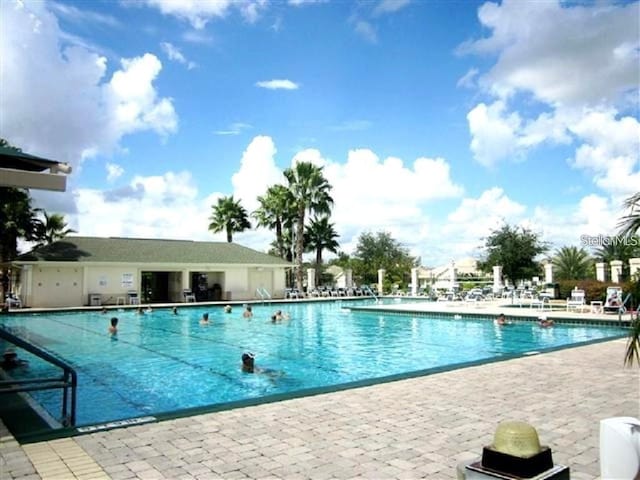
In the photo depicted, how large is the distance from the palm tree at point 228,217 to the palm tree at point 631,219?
3868cm

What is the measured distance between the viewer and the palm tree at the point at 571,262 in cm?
3556

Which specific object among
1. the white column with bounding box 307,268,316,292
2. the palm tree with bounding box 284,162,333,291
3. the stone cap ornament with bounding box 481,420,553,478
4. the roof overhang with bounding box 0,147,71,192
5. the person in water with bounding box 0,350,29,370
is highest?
the palm tree with bounding box 284,162,333,291

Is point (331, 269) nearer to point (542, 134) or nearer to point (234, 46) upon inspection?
point (542, 134)

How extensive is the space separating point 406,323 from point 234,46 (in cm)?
1188

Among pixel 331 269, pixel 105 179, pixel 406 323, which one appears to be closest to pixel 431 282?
pixel 331 269

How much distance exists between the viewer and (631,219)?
11.6ft

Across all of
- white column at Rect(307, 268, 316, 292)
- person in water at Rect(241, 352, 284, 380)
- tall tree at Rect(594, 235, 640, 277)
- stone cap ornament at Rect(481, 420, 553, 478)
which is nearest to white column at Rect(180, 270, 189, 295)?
white column at Rect(307, 268, 316, 292)

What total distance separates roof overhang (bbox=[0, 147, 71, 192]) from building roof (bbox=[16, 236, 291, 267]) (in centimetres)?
2146

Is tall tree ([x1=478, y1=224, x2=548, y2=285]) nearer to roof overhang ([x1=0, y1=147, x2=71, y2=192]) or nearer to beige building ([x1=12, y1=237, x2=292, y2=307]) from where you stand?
beige building ([x1=12, y1=237, x2=292, y2=307])

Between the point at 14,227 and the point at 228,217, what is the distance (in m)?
15.8

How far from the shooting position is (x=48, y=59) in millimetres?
9977

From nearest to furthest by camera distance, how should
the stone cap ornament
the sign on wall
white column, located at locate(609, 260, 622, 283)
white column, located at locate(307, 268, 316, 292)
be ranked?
the stone cap ornament
white column, located at locate(609, 260, 622, 283)
the sign on wall
white column, located at locate(307, 268, 316, 292)

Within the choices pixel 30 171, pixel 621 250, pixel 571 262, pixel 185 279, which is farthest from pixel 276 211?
pixel 30 171

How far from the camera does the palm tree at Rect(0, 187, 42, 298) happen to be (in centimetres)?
2792
